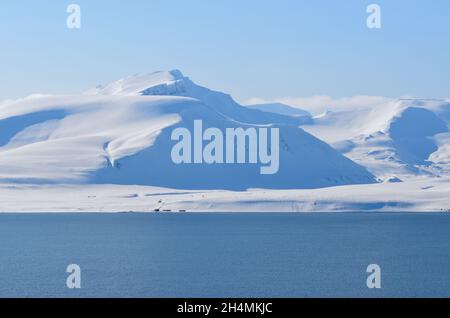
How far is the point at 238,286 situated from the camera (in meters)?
89.9

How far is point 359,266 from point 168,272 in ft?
74.8

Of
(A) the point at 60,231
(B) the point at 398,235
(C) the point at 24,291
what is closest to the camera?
(C) the point at 24,291

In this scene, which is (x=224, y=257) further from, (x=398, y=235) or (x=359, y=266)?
(x=398, y=235)

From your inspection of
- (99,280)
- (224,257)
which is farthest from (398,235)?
(99,280)

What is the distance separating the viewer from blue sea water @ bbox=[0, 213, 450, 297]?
87.6m

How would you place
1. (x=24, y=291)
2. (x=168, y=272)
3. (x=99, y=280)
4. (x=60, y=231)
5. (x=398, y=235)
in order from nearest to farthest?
1. (x=24, y=291)
2. (x=99, y=280)
3. (x=168, y=272)
4. (x=398, y=235)
5. (x=60, y=231)

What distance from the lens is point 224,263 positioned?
114438 mm

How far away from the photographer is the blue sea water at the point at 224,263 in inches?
3447
